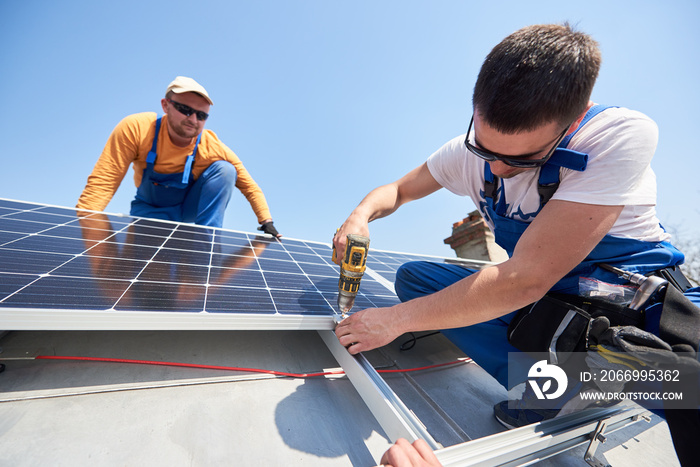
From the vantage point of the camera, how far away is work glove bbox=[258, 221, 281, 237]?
4307mm

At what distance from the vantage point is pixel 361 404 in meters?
1.71

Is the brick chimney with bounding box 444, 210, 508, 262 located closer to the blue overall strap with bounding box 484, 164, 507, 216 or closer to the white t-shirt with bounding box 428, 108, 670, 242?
the blue overall strap with bounding box 484, 164, 507, 216

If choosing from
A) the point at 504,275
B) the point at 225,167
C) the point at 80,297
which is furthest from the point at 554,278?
the point at 225,167

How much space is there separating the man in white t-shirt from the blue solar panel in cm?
70

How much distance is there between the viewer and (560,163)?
1.51 metres

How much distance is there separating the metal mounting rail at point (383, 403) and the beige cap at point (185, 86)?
13.4ft

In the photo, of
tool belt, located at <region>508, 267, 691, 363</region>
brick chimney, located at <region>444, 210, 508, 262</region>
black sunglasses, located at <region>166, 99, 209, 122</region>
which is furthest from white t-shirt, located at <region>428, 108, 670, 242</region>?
brick chimney, located at <region>444, 210, 508, 262</region>

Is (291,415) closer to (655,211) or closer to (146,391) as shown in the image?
(146,391)

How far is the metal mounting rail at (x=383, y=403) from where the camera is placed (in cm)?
119

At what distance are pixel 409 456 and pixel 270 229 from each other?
148 inches

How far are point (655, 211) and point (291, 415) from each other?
232 cm

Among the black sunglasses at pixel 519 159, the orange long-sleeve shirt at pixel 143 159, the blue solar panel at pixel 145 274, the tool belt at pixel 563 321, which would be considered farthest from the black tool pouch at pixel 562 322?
the orange long-sleeve shirt at pixel 143 159

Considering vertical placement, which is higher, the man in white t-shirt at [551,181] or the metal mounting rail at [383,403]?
the man in white t-shirt at [551,181]

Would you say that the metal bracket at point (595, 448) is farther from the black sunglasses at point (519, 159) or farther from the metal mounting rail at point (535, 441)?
the black sunglasses at point (519, 159)
